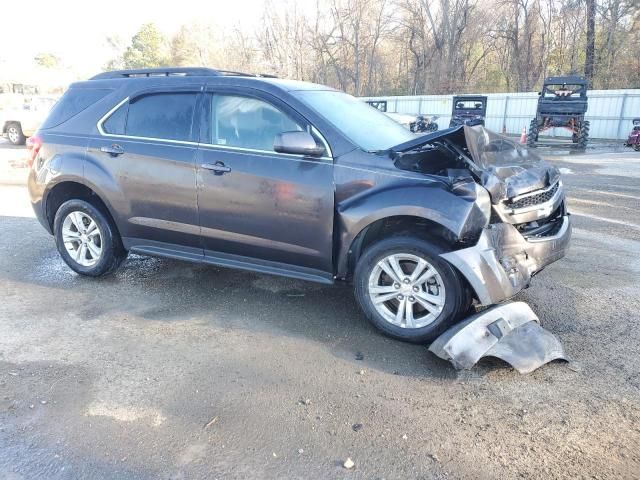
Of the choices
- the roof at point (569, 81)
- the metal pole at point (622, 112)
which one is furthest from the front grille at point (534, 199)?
the metal pole at point (622, 112)

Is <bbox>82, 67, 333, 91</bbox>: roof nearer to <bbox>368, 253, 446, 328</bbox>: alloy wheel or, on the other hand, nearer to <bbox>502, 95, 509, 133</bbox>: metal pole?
<bbox>368, 253, 446, 328</bbox>: alloy wheel

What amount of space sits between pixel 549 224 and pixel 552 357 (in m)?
1.29

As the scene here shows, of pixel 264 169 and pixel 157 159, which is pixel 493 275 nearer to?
pixel 264 169

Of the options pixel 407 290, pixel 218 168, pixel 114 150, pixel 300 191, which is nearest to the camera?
pixel 407 290

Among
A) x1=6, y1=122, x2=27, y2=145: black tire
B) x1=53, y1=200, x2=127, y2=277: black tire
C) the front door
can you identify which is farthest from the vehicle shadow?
x1=6, y1=122, x2=27, y2=145: black tire

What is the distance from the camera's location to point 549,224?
4.20 metres

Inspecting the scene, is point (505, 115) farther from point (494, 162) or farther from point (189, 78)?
point (189, 78)

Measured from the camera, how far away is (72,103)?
5.05 m

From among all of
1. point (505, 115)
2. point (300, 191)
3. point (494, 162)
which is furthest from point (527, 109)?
point (300, 191)

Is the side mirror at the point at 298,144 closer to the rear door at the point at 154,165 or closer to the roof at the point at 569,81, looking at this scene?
the rear door at the point at 154,165

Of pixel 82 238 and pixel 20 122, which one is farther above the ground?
pixel 20 122

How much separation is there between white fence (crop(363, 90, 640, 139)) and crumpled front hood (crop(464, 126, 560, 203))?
23.3 meters

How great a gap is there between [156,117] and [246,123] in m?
0.95

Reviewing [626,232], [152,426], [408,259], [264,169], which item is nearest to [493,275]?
[408,259]
